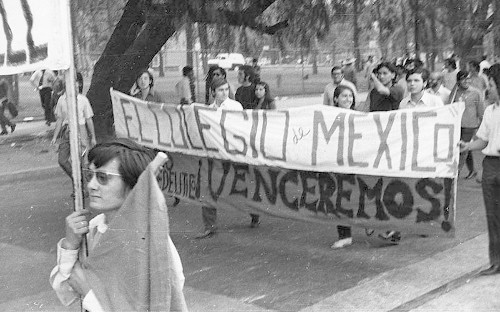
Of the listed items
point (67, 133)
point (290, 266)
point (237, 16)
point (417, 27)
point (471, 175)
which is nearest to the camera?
point (290, 266)

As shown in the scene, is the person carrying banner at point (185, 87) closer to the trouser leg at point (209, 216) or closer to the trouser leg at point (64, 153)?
the trouser leg at point (64, 153)

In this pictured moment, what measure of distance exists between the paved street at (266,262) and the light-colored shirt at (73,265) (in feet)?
9.00

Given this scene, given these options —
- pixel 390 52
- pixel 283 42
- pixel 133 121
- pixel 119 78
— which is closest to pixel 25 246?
pixel 133 121

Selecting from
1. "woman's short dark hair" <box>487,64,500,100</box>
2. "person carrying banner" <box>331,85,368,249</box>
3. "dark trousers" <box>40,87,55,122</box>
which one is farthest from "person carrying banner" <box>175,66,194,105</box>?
"woman's short dark hair" <box>487,64,500,100</box>

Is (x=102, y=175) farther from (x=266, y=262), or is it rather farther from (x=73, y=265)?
(x=266, y=262)

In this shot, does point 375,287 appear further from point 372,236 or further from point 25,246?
point 25,246

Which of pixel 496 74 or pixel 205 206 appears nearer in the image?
pixel 496 74

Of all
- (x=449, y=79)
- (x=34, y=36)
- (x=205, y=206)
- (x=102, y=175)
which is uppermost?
(x=34, y=36)

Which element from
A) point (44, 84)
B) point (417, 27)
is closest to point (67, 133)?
point (417, 27)

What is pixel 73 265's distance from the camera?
8.27 ft

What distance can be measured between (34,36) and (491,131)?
370 centimetres

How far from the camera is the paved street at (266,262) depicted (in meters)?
5.46

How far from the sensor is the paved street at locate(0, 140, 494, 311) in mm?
5461

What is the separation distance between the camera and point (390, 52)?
19141 millimetres
